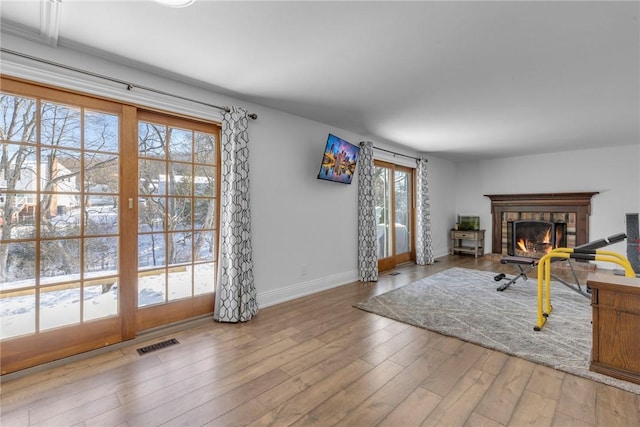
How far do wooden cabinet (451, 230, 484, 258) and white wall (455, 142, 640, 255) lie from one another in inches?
10.9

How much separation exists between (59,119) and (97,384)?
1.93 metres

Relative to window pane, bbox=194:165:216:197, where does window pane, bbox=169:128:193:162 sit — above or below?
above

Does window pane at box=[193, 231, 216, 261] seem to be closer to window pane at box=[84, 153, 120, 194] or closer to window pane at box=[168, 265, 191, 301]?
window pane at box=[168, 265, 191, 301]

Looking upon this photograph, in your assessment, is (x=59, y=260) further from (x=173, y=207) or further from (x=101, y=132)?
(x=101, y=132)

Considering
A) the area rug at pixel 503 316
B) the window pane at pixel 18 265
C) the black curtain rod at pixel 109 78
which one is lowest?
the area rug at pixel 503 316

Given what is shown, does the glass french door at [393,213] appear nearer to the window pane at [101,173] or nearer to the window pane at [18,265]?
the window pane at [101,173]

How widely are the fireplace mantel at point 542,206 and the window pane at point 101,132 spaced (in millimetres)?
7051

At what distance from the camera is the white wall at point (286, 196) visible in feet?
8.40

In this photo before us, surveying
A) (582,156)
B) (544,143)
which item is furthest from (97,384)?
(582,156)

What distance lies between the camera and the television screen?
12.4 ft

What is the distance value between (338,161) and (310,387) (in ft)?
9.32

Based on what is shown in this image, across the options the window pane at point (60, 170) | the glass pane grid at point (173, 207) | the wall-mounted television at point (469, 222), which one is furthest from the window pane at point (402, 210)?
the window pane at point (60, 170)


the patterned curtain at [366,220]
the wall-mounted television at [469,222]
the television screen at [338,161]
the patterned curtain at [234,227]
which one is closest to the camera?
the patterned curtain at [234,227]

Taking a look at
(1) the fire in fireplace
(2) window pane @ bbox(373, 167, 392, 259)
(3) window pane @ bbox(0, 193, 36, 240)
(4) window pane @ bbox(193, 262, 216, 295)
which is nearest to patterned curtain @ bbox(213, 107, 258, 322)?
(4) window pane @ bbox(193, 262, 216, 295)
